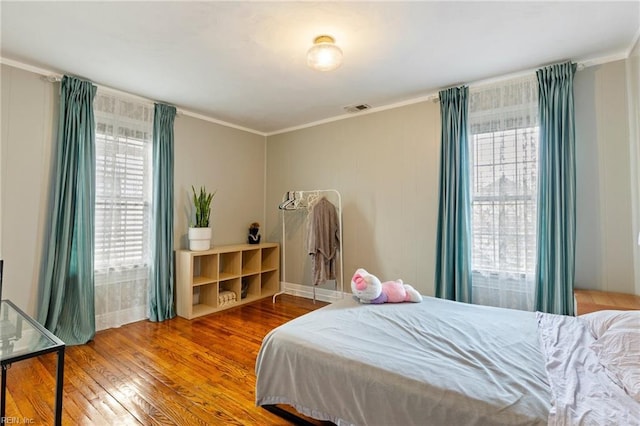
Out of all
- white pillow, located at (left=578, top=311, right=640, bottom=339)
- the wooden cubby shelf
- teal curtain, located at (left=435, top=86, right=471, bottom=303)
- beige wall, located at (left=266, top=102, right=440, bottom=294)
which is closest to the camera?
white pillow, located at (left=578, top=311, right=640, bottom=339)

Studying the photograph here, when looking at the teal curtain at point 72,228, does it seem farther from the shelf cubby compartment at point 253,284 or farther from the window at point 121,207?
the shelf cubby compartment at point 253,284

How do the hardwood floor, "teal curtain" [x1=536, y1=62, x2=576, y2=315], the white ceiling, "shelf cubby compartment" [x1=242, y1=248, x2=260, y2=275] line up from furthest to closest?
"shelf cubby compartment" [x1=242, y1=248, x2=260, y2=275]
"teal curtain" [x1=536, y1=62, x2=576, y2=315]
the white ceiling
the hardwood floor

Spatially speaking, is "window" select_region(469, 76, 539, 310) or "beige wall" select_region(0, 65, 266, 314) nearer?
"beige wall" select_region(0, 65, 266, 314)

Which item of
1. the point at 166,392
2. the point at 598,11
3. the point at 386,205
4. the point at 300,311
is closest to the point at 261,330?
the point at 300,311

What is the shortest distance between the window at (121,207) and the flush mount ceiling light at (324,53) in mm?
2282

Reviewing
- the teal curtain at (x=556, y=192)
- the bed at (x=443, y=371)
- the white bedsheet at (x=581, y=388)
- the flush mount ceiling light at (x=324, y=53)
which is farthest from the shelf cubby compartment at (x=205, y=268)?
the teal curtain at (x=556, y=192)

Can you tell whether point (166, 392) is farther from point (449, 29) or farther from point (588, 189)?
point (588, 189)

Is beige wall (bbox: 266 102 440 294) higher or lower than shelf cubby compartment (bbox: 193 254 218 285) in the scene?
higher

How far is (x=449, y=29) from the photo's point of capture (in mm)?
2158

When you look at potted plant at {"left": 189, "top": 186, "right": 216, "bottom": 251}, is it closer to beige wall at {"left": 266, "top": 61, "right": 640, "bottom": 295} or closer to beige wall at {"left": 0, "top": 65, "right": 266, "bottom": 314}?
beige wall at {"left": 266, "top": 61, "right": 640, "bottom": 295}

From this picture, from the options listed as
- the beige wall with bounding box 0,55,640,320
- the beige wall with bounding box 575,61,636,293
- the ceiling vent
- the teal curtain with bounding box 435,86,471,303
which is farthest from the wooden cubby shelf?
the beige wall with bounding box 575,61,636,293

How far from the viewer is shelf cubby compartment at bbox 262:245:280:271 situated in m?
4.69

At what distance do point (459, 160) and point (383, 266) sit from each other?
1.52 meters

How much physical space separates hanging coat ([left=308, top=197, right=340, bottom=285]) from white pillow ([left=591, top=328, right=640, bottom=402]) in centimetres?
266
